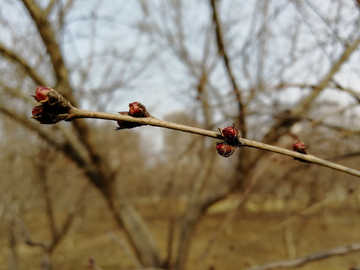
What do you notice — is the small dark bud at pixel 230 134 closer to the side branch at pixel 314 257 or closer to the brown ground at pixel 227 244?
the side branch at pixel 314 257

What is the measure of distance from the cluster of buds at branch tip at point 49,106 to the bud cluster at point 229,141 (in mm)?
286

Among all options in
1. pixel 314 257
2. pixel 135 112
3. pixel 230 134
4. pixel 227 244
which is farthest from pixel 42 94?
pixel 227 244

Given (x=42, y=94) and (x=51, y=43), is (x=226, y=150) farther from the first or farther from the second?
(x=51, y=43)

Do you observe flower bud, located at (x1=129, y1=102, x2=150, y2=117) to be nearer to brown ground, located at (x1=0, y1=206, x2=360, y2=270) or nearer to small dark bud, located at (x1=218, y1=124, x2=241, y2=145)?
small dark bud, located at (x1=218, y1=124, x2=241, y2=145)

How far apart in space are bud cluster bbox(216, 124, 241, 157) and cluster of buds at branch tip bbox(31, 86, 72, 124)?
11.3 inches

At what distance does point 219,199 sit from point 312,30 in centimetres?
197

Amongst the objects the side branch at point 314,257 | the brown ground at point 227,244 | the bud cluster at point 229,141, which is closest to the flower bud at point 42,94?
the bud cluster at point 229,141

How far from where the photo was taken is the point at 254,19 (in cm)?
280

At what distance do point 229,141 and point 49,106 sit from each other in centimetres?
33

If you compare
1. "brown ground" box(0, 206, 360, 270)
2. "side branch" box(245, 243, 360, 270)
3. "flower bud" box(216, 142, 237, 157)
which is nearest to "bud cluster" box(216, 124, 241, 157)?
"flower bud" box(216, 142, 237, 157)

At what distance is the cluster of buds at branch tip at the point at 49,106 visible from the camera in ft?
1.42

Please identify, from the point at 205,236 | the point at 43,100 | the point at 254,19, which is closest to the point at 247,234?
the point at 205,236

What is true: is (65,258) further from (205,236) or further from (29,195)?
(29,195)

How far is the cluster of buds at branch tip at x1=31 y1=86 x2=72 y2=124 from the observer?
0.43 meters
